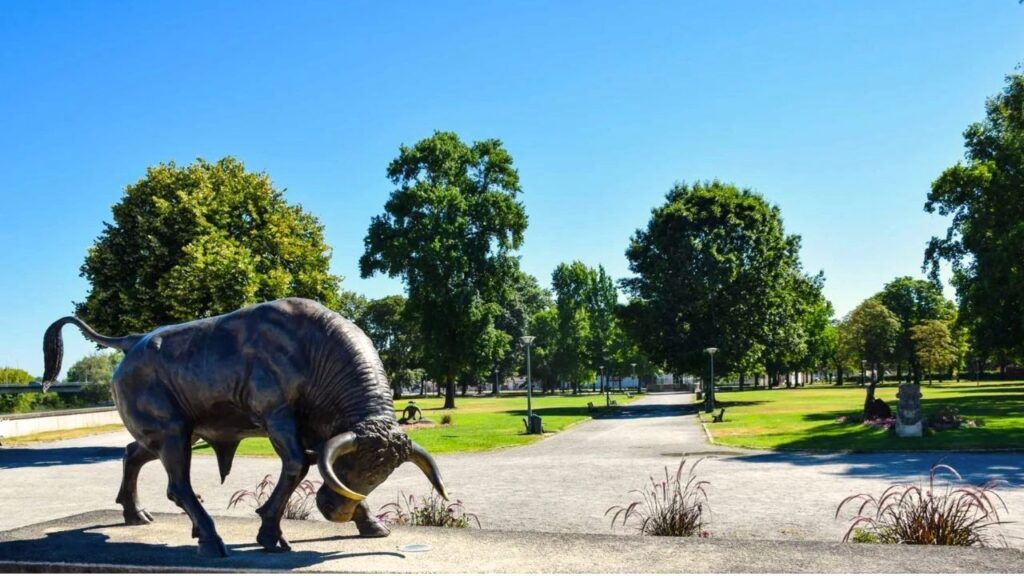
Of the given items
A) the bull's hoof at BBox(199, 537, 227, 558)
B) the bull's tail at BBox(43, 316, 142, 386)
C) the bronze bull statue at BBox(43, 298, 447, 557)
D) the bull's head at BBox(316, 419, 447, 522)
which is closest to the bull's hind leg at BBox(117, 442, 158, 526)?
the bronze bull statue at BBox(43, 298, 447, 557)

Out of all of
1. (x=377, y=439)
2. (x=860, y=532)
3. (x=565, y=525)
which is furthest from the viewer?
(x=565, y=525)

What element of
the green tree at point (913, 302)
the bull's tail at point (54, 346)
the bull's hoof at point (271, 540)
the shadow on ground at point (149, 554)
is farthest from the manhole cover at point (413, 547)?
the green tree at point (913, 302)

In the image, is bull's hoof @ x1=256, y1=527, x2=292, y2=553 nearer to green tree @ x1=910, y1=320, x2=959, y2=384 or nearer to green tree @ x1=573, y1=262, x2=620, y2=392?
green tree @ x1=573, y1=262, x2=620, y2=392

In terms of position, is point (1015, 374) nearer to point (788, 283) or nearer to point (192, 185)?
point (788, 283)

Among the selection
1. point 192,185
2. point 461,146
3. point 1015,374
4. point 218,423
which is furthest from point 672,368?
point 1015,374

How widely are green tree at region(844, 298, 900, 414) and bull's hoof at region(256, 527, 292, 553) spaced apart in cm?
9243

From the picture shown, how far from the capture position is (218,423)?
8.05 metres

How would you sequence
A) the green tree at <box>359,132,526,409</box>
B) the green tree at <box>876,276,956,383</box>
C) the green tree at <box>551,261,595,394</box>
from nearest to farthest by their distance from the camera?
1. the green tree at <box>359,132,526,409</box>
2. the green tree at <box>551,261,595,394</box>
3. the green tree at <box>876,276,956,383</box>

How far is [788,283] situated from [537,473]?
130 ft

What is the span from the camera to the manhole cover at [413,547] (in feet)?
24.4

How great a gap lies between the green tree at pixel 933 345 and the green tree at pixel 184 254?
7747 cm

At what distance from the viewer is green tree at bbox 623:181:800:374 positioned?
4962cm

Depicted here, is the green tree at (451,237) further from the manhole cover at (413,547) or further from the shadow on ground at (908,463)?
the manhole cover at (413,547)

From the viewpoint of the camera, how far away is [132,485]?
9.00 metres
